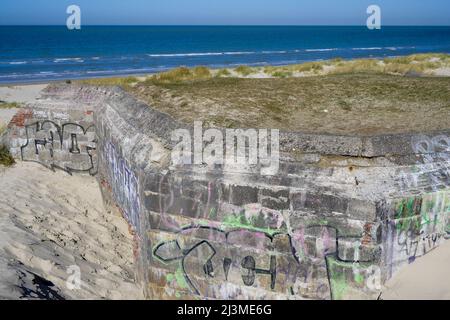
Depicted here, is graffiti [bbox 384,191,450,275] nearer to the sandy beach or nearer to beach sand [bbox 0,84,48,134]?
the sandy beach

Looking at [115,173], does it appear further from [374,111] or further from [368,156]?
A: [374,111]

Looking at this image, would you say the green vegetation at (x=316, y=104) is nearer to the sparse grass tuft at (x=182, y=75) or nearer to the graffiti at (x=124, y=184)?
the graffiti at (x=124, y=184)

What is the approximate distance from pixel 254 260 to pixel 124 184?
260 centimetres

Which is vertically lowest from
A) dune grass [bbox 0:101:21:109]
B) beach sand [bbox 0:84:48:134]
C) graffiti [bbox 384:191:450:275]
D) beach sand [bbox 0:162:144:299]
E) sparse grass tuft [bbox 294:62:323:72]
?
beach sand [bbox 0:162:144:299]

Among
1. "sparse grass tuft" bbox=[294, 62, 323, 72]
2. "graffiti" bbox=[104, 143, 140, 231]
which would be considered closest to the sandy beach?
"graffiti" bbox=[104, 143, 140, 231]

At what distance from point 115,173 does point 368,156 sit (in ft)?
13.3

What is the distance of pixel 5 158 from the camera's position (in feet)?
32.0

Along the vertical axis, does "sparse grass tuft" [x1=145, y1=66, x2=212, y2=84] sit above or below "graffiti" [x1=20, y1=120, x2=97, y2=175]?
above

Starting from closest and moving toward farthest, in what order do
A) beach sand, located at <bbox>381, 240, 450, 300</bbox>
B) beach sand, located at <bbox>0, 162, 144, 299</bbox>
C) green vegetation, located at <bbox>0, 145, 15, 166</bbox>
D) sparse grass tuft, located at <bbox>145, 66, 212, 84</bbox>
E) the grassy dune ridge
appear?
1. beach sand, located at <bbox>381, 240, 450, 300</bbox>
2. beach sand, located at <bbox>0, 162, 144, 299</bbox>
3. the grassy dune ridge
4. green vegetation, located at <bbox>0, 145, 15, 166</bbox>
5. sparse grass tuft, located at <bbox>145, 66, 212, 84</bbox>

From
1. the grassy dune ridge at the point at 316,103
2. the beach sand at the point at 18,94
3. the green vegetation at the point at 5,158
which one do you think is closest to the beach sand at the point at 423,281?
the grassy dune ridge at the point at 316,103

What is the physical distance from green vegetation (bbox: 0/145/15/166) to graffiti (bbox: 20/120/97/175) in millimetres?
292

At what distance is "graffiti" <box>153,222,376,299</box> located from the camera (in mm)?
5195

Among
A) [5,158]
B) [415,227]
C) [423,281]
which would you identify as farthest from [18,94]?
[423,281]

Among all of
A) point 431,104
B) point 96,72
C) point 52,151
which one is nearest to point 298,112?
point 431,104
